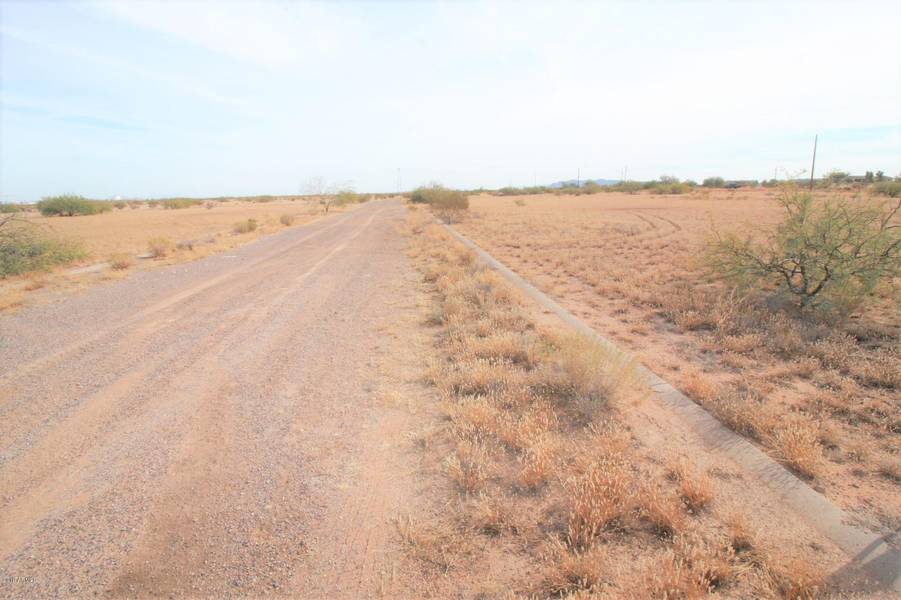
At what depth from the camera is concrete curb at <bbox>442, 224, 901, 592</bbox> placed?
2547mm

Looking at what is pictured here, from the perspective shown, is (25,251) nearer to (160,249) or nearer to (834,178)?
(160,249)

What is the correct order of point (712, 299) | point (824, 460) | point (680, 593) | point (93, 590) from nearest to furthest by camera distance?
point (680, 593), point (93, 590), point (824, 460), point (712, 299)

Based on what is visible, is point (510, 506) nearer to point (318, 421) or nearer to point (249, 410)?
point (318, 421)

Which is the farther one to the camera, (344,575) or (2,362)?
(2,362)

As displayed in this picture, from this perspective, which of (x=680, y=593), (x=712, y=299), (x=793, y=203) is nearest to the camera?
(x=680, y=593)

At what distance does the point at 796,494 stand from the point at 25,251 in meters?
19.5

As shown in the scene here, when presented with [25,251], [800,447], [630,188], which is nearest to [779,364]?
[800,447]

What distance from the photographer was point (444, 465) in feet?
11.8

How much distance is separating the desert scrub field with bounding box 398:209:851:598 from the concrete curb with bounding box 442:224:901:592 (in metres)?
0.14

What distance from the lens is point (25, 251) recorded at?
1345 centimetres

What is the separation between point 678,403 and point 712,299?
485 cm

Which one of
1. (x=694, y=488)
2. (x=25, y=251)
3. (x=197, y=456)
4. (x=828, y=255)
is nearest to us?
(x=694, y=488)

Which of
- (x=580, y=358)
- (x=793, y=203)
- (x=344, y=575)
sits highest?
(x=793, y=203)

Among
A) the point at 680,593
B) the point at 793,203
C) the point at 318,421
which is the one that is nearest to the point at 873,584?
the point at 680,593
